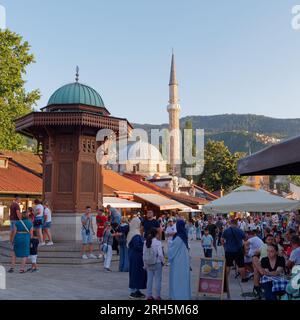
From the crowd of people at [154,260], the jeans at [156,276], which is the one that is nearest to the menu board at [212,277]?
the crowd of people at [154,260]

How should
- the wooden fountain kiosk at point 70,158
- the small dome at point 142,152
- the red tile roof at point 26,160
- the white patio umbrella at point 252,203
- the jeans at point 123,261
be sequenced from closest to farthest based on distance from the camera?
1. the jeans at point 123,261
2. the white patio umbrella at point 252,203
3. the wooden fountain kiosk at point 70,158
4. the red tile roof at point 26,160
5. the small dome at point 142,152

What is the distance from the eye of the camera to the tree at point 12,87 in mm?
32531

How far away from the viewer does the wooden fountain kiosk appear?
16500 mm

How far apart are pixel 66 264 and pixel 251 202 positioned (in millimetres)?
5817

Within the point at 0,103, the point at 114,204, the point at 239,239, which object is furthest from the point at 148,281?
the point at 0,103

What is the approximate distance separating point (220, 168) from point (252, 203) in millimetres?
45749

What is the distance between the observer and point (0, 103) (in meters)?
31.5

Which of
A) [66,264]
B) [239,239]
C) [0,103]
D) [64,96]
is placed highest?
[0,103]

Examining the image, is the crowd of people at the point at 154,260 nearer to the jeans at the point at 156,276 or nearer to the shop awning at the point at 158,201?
the jeans at the point at 156,276

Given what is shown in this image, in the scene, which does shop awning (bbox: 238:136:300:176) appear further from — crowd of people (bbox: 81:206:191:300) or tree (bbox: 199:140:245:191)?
tree (bbox: 199:140:245:191)

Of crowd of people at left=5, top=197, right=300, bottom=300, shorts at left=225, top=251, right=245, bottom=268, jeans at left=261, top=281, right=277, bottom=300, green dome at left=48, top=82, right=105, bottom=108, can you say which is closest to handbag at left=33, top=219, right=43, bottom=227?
crowd of people at left=5, top=197, right=300, bottom=300

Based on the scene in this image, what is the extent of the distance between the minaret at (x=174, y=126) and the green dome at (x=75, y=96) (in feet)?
210
